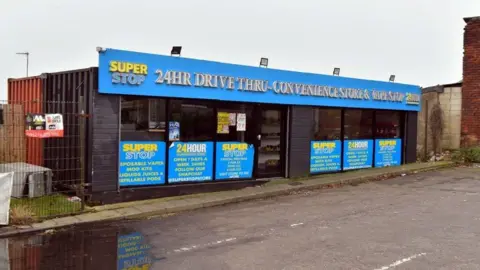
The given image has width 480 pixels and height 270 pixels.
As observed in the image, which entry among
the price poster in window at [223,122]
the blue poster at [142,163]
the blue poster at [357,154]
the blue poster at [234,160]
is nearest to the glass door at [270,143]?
the blue poster at [234,160]

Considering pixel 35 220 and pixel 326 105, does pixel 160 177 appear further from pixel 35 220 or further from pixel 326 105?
pixel 326 105

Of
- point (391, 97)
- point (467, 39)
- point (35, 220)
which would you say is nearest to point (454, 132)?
point (467, 39)

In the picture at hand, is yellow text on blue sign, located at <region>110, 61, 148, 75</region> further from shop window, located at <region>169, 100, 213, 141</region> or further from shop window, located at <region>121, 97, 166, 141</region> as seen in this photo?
shop window, located at <region>169, 100, 213, 141</region>

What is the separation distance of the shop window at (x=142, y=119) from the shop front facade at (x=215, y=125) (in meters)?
0.02

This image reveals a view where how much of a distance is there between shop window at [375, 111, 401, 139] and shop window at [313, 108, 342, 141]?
2209 millimetres

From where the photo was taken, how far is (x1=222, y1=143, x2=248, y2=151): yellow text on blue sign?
12.3 metres

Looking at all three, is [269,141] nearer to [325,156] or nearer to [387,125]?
[325,156]

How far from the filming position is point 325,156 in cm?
1496

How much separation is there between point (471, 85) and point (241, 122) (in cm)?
1240

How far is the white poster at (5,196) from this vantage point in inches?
319

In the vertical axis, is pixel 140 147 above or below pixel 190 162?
above

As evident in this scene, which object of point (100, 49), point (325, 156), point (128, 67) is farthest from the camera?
point (325, 156)

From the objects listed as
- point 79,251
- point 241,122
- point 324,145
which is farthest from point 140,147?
point 324,145

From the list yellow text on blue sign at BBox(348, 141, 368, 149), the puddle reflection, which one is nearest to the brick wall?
yellow text on blue sign at BBox(348, 141, 368, 149)
